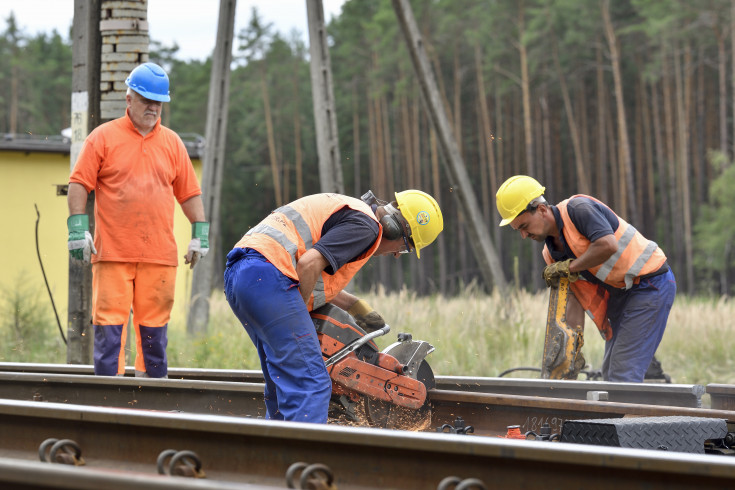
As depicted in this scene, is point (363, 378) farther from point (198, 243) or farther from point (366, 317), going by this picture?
point (198, 243)

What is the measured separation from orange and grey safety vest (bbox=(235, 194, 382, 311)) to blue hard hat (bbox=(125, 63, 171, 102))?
6.23 feet

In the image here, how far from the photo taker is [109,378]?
17.6ft

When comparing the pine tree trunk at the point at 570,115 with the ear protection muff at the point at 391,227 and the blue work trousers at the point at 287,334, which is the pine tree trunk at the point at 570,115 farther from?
the blue work trousers at the point at 287,334

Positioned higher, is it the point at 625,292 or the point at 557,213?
the point at 557,213

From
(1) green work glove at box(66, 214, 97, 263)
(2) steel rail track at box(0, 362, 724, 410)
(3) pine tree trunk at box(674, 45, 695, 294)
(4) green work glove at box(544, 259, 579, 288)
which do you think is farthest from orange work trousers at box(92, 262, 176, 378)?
(3) pine tree trunk at box(674, 45, 695, 294)

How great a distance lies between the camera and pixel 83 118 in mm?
7301

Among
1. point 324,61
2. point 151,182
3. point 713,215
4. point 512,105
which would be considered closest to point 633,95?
point 512,105

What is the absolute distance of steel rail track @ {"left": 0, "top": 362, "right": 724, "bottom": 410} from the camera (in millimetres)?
5102

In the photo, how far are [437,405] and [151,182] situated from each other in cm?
254

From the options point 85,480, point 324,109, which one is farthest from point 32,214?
point 85,480

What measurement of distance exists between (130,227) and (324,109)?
4164mm

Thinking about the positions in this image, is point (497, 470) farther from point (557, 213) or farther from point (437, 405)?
point (557, 213)

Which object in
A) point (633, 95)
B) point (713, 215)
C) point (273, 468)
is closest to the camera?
point (273, 468)

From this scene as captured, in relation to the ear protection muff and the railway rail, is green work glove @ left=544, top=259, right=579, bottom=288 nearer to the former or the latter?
the railway rail
